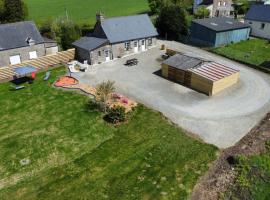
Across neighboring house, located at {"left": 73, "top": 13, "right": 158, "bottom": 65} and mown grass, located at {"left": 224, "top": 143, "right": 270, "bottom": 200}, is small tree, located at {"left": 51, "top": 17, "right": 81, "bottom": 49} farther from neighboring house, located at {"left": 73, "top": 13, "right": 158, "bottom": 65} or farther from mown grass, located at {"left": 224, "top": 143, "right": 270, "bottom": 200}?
mown grass, located at {"left": 224, "top": 143, "right": 270, "bottom": 200}

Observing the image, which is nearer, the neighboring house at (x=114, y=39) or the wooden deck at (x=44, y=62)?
the wooden deck at (x=44, y=62)

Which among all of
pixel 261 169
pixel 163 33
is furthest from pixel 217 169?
pixel 163 33

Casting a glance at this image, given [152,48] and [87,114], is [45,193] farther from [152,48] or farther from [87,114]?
[152,48]

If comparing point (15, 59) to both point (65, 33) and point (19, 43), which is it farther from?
point (65, 33)

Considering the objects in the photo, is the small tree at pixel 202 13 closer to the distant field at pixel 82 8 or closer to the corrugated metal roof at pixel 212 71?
the distant field at pixel 82 8

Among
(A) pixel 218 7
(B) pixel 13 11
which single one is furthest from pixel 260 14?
(B) pixel 13 11

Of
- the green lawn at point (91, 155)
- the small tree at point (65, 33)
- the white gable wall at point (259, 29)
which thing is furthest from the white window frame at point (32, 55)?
the white gable wall at point (259, 29)

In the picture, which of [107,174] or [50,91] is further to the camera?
[50,91]
